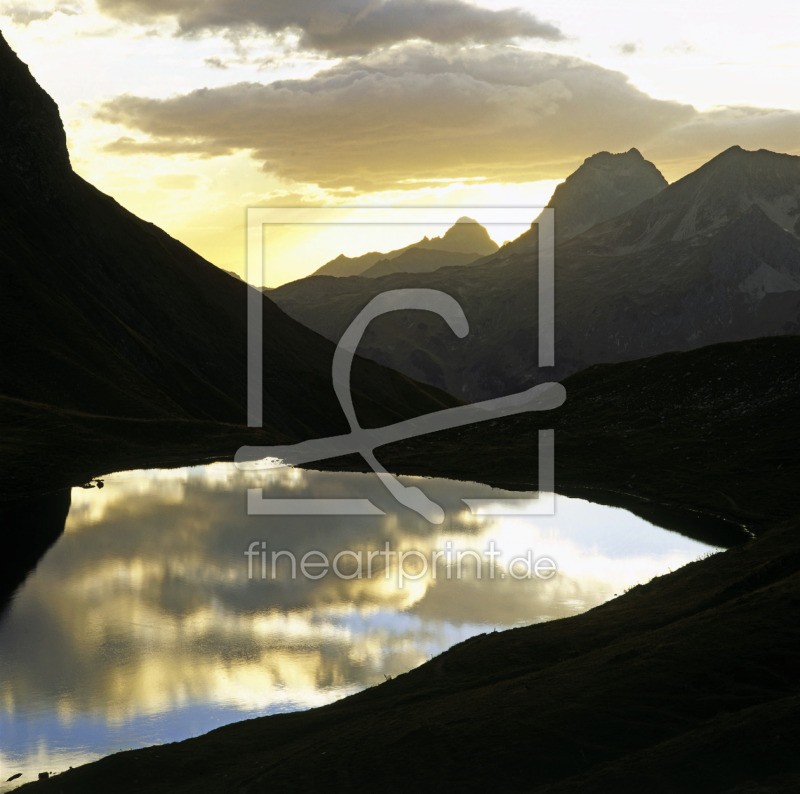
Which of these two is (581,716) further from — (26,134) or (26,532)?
(26,134)

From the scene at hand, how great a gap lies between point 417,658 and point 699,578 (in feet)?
56.1

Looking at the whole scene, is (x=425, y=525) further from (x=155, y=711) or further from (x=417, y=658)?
(x=155, y=711)

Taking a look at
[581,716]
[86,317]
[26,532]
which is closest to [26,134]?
[86,317]

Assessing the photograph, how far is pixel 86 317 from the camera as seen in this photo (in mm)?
150875

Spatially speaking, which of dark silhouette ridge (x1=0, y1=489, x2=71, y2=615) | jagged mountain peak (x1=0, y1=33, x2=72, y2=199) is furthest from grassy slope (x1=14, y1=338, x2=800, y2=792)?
jagged mountain peak (x1=0, y1=33, x2=72, y2=199)

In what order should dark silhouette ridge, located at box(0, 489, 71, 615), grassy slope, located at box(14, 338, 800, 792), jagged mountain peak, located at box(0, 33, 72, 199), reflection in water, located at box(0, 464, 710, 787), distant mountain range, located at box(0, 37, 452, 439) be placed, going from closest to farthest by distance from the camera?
grassy slope, located at box(14, 338, 800, 792), reflection in water, located at box(0, 464, 710, 787), dark silhouette ridge, located at box(0, 489, 71, 615), distant mountain range, located at box(0, 37, 452, 439), jagged mountain peak, located at box(0, 33, 72, 199)

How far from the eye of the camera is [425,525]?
241ft

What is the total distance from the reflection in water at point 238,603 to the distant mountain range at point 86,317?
1792 inches

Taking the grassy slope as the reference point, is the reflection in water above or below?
below

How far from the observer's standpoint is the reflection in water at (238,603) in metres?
36.5

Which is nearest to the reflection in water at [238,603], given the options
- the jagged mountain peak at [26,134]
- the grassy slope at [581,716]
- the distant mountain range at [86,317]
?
the grassy slope at [581,716]

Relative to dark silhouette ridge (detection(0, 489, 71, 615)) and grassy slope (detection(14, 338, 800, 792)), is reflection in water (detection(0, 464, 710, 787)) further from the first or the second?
grassy slope (detection(14, 338, 800, 792))

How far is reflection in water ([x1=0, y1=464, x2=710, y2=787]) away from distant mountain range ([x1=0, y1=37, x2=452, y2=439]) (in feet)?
149

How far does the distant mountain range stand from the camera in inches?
4892
